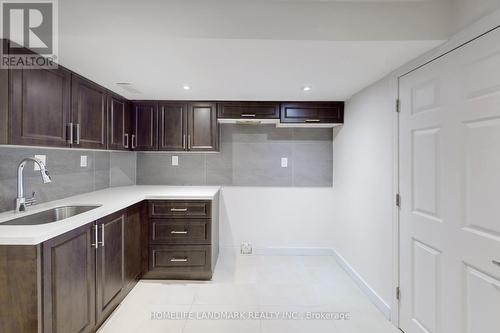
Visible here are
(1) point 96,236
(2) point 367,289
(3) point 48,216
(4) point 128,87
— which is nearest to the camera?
(1) point 96,236

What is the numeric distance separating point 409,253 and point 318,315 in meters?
0.94

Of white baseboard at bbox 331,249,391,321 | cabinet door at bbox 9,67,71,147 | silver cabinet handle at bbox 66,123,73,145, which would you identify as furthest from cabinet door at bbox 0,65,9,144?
white baseboard at bbox 331,249,391,321

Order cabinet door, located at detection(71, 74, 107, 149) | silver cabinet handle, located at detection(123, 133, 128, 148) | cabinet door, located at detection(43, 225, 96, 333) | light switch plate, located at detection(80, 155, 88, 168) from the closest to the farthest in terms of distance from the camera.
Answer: cabinet door, located at detection(43, 225, 96, 333), cabinet door, located at detection(71, 74, 107, 149), light switch plate, located at detection(80, 155, 88, 168), silver cabinet handle, located at detection(123, 133, 128, 148)

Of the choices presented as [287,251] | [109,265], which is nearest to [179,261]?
[109,265]

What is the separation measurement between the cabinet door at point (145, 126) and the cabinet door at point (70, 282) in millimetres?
1598

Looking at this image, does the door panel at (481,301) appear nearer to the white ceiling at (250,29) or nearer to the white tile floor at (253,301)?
the white tile floor at (253,301)

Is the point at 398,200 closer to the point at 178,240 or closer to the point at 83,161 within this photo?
the point at 178,240

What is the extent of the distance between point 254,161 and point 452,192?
2.42m

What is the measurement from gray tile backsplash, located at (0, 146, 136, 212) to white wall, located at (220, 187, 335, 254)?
1508 mm

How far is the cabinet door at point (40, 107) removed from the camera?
1605mm

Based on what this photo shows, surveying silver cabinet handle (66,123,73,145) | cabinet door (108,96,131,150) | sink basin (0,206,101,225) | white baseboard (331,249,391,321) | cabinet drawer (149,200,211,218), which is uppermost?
cabinet door (108,96,131,150)

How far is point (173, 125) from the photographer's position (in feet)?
10.6

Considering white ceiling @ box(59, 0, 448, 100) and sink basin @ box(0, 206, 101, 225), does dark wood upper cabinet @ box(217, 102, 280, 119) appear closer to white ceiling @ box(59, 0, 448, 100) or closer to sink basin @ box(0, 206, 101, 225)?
white ceiling @ box(59, 0, 448, 100)

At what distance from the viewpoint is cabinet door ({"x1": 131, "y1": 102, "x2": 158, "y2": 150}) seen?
128 inches
